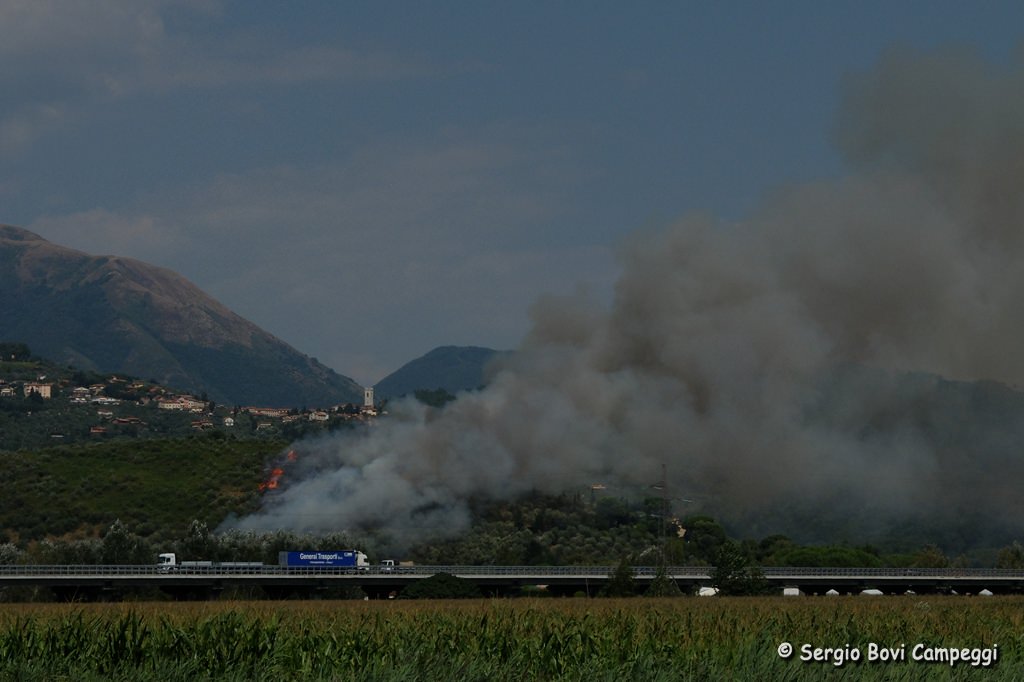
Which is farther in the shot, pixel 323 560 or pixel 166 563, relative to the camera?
pixel 323 560

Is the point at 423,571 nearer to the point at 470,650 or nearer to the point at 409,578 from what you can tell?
the point at 409,578

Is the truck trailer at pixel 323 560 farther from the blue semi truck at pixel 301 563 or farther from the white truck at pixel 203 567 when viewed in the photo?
the white truck at pixel 203 567

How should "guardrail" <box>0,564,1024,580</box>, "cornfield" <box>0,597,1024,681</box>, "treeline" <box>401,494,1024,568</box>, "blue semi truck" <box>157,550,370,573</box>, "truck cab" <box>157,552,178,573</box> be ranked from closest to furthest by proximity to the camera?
1. "cornfield" <box>0,597,1024,681</box>
2. "guardrail" <box>0,564,1024,580</box>
3. "truck cab" <box>157,552,178,573</box>
4. "blue semi truck" <box>157,550,370,573</box>
5. "treeline" <box>401,494,1024,568</box>

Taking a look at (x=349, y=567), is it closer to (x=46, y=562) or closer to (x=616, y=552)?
(x=46, y=562)

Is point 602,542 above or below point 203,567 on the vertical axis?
above

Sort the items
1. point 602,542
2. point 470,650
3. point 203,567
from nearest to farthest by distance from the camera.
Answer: point 470,650, point 203,567, point 602,542

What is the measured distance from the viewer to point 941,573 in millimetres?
157625

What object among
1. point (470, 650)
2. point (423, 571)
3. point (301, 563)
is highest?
point (301, 563)

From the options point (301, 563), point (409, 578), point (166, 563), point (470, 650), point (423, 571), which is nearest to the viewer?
point (470, 650)

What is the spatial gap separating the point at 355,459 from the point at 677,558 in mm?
44706

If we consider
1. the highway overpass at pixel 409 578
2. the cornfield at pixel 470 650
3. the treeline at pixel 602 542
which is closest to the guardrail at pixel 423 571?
the highway overpass at pixel 409 578

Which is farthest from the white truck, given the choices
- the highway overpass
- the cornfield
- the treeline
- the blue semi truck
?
the cornfield

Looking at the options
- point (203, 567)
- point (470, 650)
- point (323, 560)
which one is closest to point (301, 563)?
point (323, 560)

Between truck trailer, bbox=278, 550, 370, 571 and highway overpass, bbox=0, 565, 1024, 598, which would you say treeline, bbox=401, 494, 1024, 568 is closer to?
highway overpass, bbox=0, 565, 1024, 598
